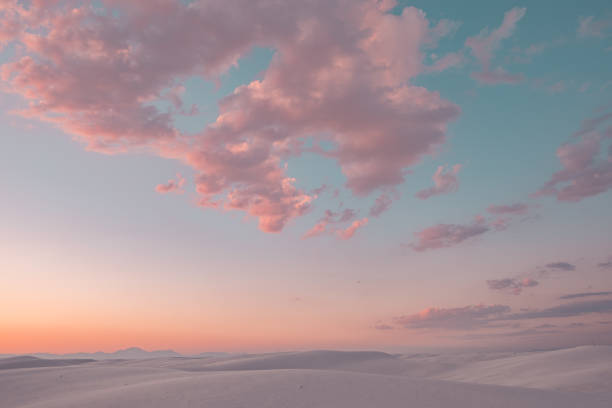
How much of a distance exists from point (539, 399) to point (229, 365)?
2861 centimetres

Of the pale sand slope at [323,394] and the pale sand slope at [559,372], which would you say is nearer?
the pale sand slope at [323,394]

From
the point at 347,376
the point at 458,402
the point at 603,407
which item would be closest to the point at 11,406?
the point at 347,376

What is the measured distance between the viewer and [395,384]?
11.6m

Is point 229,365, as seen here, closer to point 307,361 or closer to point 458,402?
point 307,361

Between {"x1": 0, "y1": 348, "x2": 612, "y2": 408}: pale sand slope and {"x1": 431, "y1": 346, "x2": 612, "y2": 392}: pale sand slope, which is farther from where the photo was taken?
{"x1": 431, "y1": 346, "x2": 612, "y2": 392}: pale sand slope

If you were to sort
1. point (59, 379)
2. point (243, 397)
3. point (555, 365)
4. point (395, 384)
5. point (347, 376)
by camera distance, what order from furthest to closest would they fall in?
point (555, 365), point (59, 379), point (347, 376), point (395, 384), point (243, 397)

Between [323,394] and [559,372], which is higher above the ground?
[323,394]

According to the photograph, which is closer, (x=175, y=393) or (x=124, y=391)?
(x=175, y=393)

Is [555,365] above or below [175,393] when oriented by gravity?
below

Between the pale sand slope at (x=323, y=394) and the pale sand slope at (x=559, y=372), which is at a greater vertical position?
the pale sand slope at (x=323, y=394)

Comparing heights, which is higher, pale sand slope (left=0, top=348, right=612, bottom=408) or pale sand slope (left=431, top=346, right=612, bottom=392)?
pale sand slope (left=0, top=348, right=612, bottom=408)

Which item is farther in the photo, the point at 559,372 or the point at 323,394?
the point at 559,372

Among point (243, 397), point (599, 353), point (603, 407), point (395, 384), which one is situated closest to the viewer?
point (603, 407)

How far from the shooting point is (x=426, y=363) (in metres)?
34.0
